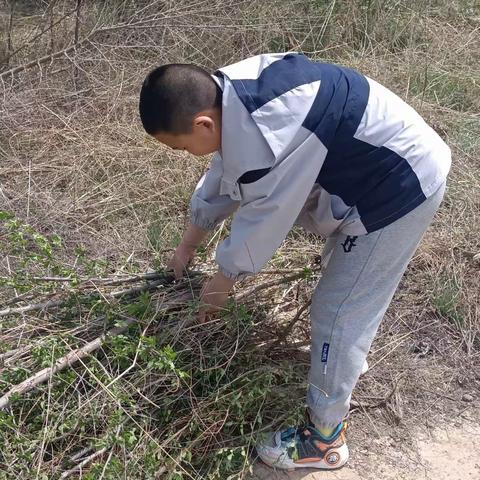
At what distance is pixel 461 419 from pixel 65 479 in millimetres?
1385

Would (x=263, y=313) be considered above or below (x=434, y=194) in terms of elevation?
below

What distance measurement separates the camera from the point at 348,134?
192cm

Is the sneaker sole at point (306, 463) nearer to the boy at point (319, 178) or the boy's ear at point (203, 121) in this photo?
the boy at point (319, 178)

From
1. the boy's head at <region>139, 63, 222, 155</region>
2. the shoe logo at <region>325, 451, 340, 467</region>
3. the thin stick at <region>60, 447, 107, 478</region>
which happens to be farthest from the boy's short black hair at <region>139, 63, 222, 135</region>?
the shoe logo at <region>325, 451, 340, 467</region>

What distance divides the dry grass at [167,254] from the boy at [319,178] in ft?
0.70

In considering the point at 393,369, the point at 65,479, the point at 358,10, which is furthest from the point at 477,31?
the point at 65,479

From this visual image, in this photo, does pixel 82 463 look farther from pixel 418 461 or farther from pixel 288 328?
pixel 418 461

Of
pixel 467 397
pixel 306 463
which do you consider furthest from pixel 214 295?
pixel 467 397

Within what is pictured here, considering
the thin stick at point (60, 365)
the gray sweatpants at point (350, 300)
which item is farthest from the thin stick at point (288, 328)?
the thin stick at point (60, 365)

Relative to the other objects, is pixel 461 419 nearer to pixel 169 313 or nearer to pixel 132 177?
pixel 169 313

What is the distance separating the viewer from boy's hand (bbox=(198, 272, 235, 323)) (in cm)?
213

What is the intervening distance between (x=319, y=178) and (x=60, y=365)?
3.12 ft

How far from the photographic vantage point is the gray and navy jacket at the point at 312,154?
6.03 ft

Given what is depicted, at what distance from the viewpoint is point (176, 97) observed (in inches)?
72.0
